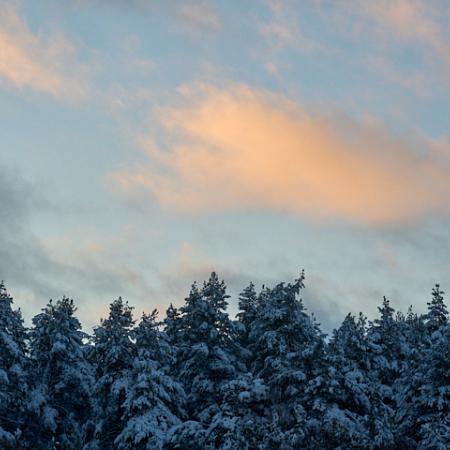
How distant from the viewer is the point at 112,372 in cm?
3919

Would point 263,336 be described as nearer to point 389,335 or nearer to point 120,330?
point 120,330

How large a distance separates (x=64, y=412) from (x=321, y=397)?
64.7 feet

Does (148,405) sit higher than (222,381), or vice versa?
(222,381)

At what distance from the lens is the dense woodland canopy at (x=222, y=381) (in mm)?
31312

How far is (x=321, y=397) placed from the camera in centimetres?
3291

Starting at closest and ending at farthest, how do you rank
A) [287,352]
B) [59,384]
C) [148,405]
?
[148,405], [287,352], [59,384]

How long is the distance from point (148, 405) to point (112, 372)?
5.19 metres

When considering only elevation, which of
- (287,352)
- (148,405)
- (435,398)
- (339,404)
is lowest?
(148,405)

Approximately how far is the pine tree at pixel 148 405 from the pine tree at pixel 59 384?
799 centimetres

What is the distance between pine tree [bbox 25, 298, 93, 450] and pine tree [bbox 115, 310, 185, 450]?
314 inches

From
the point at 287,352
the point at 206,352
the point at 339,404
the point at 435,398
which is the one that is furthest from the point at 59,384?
the point at 435,398

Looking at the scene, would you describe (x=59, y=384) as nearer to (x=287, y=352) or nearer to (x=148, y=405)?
(x=148, y=405)

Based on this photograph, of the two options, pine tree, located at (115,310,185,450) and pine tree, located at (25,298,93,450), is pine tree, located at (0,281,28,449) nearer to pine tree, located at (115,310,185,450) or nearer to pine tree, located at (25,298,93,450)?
pine tree, located at (25,298,93,450)

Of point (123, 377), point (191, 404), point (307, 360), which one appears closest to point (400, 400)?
point (307, 360)
